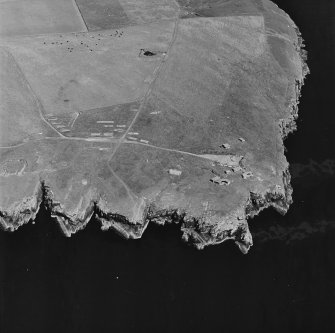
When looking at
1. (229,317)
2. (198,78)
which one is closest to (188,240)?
(229,317)

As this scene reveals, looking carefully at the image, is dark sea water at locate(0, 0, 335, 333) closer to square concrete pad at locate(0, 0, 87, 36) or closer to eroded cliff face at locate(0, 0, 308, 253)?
eroded cliff face at locate(0, 0, 308, 253)

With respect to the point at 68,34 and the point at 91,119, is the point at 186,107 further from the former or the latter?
the point at 68,34

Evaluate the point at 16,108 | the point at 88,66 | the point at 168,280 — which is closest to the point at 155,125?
the point at 88,66

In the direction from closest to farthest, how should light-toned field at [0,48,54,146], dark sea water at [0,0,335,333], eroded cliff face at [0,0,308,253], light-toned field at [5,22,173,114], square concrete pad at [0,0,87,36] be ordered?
dark sea water at [0,0,335,333]
eroded cliff face at [0,0,308,253]
light-toned field at [0,48,54,146]
light-toned field at [5,22,173,114]
square concrete pad at [0,0,87,36]

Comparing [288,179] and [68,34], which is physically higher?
[288,179]

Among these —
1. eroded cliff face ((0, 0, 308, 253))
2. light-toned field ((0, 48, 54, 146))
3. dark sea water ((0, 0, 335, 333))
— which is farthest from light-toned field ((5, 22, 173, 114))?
dark sea water ((0, 0, 335, 333))
